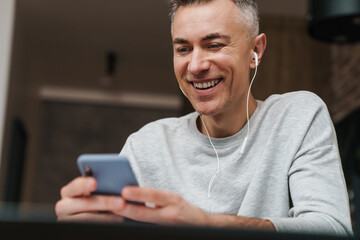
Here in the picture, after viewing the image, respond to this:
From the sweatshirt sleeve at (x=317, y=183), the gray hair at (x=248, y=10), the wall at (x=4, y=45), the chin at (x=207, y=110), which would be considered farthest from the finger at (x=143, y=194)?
the wall at (x=4, y=45)

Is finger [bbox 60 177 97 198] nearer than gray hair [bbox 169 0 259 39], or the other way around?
finger [bbox 60 177 97 198]

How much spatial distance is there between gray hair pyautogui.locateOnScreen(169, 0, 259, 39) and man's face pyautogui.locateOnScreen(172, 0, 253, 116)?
2cm

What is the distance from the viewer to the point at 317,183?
1143 millimetres

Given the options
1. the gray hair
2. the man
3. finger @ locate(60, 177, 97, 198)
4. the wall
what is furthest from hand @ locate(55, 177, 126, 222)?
the wall

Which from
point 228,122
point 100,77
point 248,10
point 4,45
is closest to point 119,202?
point 228,122

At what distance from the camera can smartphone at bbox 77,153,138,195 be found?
0.85m

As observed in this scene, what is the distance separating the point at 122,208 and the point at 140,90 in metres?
6.77

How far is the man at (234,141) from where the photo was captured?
1.19 m

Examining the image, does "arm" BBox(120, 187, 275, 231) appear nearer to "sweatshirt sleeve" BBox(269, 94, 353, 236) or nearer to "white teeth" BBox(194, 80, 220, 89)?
"sweatshirt sleeve" BBox(269, 94, 353, 236)

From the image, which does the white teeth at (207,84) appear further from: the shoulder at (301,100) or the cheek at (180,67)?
the shoulder at (301,100)

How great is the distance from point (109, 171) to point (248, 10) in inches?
29.4

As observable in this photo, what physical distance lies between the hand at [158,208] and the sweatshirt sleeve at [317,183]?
21 centimetres

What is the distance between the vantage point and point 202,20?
1354mm

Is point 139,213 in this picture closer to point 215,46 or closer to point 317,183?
point 317,183
